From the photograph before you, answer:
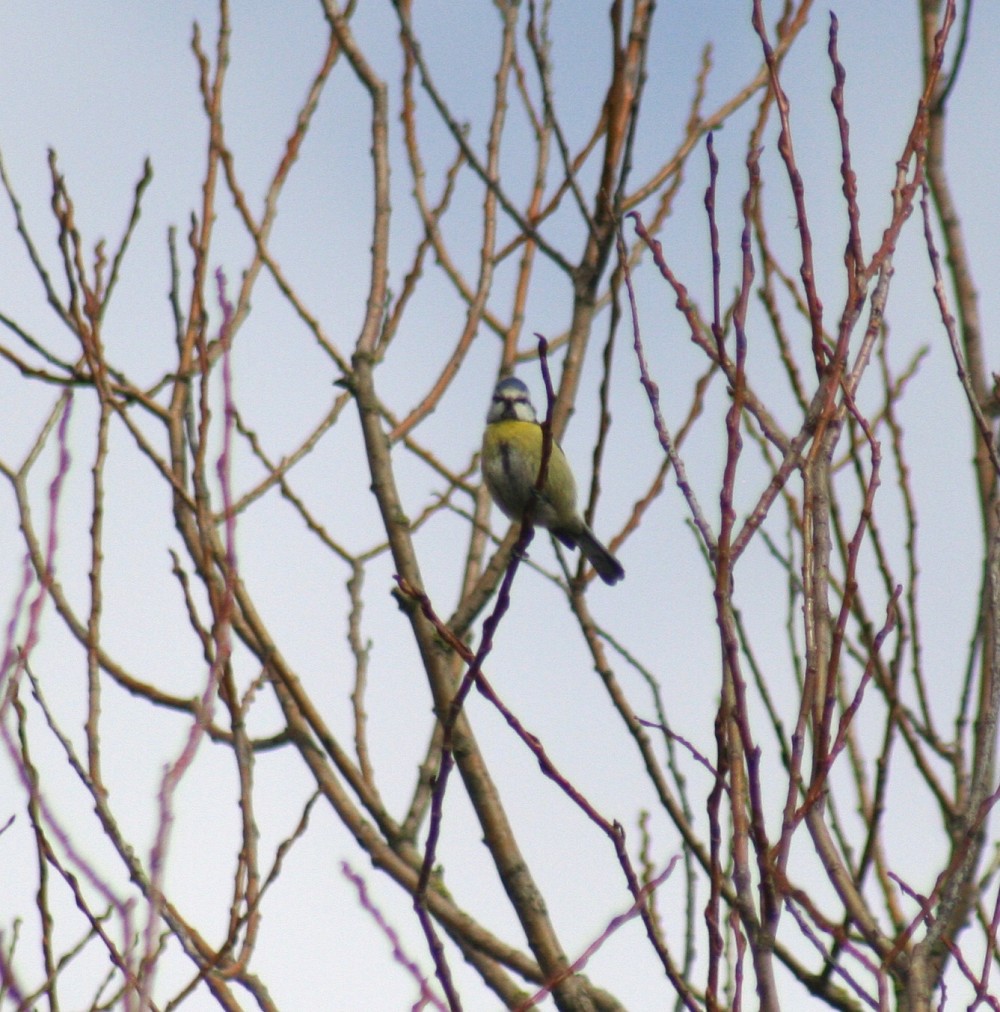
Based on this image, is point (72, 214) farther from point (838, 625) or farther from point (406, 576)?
point (838, 625)

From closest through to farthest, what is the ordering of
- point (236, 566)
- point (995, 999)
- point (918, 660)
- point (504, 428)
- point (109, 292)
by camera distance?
point (995, 999), point (236, 566), point (918, 660), point (109, 292), point (504, 428)

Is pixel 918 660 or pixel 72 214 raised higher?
pixel 72 214

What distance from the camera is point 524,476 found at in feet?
15.0

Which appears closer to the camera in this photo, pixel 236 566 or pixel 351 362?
pixel 236 566

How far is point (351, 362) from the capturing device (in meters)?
3.13

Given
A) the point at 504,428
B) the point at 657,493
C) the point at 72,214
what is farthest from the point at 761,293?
the point at 504,428

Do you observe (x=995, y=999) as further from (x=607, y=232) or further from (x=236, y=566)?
(x=607, y=232)

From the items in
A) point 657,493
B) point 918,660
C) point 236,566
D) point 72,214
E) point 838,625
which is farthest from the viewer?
point 657,493

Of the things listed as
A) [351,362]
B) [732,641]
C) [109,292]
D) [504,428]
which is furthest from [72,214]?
[504,428]

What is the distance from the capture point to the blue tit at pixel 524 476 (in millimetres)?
4559

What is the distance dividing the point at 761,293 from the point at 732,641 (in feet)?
4.98

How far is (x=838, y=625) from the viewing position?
171 cm

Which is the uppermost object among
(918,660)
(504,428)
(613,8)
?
(504,428)

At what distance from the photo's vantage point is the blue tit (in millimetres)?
4559
